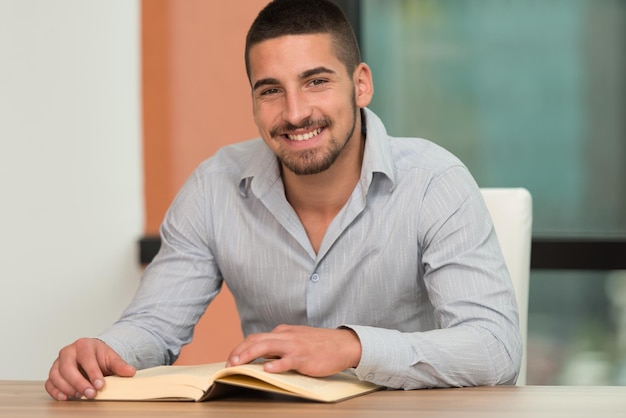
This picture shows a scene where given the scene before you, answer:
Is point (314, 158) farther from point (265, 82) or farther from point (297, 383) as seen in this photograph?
point (297, 383)

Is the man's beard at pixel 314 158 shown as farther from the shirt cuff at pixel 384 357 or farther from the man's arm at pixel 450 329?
the shirt cuff at pixel 384 357

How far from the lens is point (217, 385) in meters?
1.36

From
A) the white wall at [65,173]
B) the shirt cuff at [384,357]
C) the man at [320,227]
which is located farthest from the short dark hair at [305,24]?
the white wall at [65,173]

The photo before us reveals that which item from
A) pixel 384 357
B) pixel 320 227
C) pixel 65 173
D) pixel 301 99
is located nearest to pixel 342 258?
pixel 320 227

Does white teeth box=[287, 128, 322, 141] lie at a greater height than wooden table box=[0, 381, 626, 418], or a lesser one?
greater

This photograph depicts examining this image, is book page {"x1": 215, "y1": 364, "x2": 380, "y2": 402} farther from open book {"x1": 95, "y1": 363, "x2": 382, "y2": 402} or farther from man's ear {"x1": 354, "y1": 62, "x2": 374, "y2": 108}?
man's ear {"x1": 354, "y1": 62, "x2": 374, "y2": 108}

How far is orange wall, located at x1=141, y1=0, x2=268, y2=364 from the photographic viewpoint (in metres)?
3.20

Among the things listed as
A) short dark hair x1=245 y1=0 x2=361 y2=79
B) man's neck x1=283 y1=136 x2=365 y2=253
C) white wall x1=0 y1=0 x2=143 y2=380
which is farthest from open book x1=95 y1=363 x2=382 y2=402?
white wall x1=0 y1=0 x2=143 y2=380

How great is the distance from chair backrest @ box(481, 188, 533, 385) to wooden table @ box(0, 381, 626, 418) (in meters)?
0.48

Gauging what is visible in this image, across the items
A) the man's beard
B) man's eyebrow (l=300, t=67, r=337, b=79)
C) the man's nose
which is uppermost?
man's eyebrow (l=300, t=67, r=337, b=79)

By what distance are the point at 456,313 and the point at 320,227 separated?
0.36 metres

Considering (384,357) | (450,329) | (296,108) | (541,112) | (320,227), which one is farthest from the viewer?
(541,112)

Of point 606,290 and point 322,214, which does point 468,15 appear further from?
point 322,214

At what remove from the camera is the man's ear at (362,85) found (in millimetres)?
1929
